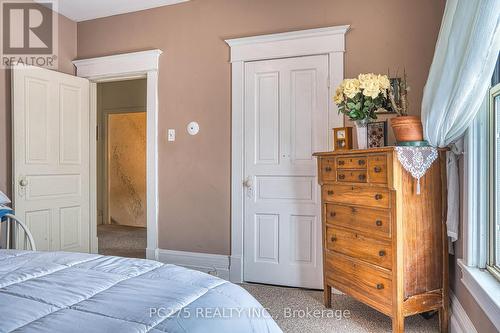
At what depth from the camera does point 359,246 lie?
7.73 ft

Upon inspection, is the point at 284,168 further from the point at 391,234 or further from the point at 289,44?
the point at 391,234

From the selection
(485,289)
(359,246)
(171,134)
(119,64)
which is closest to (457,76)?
(485,289)

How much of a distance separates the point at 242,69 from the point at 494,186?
2.17 meters

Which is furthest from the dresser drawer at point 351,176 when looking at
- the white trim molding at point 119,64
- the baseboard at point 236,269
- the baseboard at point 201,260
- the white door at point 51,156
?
the white door at point 51,156

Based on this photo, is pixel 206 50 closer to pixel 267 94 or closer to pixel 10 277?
pixel 267 94

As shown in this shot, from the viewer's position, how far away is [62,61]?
3.83 m

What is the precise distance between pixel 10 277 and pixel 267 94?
94.0 inches

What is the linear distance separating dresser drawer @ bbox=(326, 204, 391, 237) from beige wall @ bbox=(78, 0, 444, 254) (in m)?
1.11

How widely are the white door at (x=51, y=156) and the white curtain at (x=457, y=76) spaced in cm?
330

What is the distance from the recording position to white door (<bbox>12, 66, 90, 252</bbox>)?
10.8 ft

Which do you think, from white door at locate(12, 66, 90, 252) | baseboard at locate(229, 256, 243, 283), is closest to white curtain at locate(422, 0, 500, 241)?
baseboard at locate(229, 256, 243, 283)

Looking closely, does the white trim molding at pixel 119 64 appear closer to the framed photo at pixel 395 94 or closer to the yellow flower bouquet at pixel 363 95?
the yellow flower bouquet at pixel 363 95

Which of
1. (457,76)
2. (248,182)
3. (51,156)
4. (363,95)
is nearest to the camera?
(457,76)

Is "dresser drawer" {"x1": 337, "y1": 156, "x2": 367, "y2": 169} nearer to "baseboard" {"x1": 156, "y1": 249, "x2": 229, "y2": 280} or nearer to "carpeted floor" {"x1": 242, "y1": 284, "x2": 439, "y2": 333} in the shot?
"carpeted floor" {"x1": 242, "y1": 284, "x2": 439, "y2": 333}
